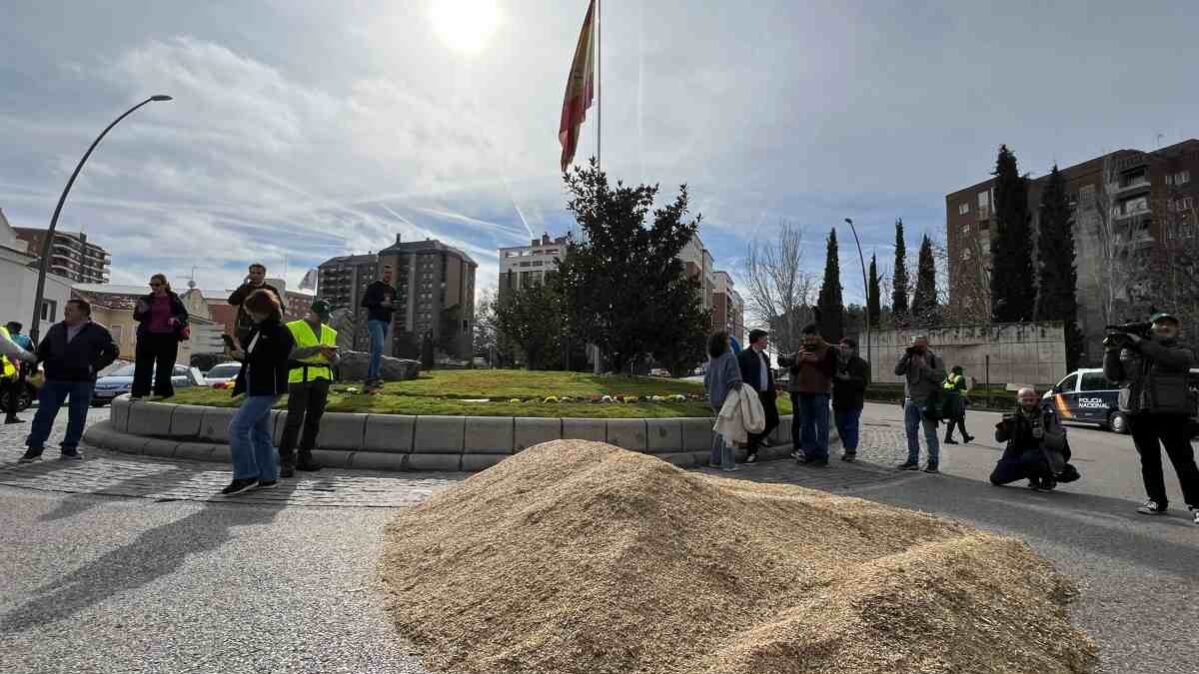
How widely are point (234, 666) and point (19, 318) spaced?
2018 inches

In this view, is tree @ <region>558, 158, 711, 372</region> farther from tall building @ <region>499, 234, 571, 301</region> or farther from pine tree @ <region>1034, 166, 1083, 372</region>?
tall building @ <region>499, 234, 571, 301</region>

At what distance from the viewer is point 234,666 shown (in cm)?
221

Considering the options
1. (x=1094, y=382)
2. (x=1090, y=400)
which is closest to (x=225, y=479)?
(x=1090, y=400)

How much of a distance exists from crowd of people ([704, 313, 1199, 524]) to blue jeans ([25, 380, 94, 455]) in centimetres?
717

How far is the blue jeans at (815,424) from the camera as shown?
318 inches

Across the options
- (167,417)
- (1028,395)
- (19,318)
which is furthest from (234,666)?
(19,318)

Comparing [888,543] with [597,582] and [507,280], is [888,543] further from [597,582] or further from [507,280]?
[507,280]

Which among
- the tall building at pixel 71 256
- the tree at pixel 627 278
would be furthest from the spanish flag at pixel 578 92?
the tall building at pixel 71 256

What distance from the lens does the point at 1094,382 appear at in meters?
17.8

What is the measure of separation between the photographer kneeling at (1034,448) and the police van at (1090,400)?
1259 cm

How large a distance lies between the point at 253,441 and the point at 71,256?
17433 cm

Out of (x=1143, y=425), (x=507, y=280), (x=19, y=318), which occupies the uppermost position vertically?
Answer: (x=507, y=280)

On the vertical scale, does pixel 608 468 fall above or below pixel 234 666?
above

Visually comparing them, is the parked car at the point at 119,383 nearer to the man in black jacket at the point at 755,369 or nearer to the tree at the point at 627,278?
the tree at the point at 627,278
